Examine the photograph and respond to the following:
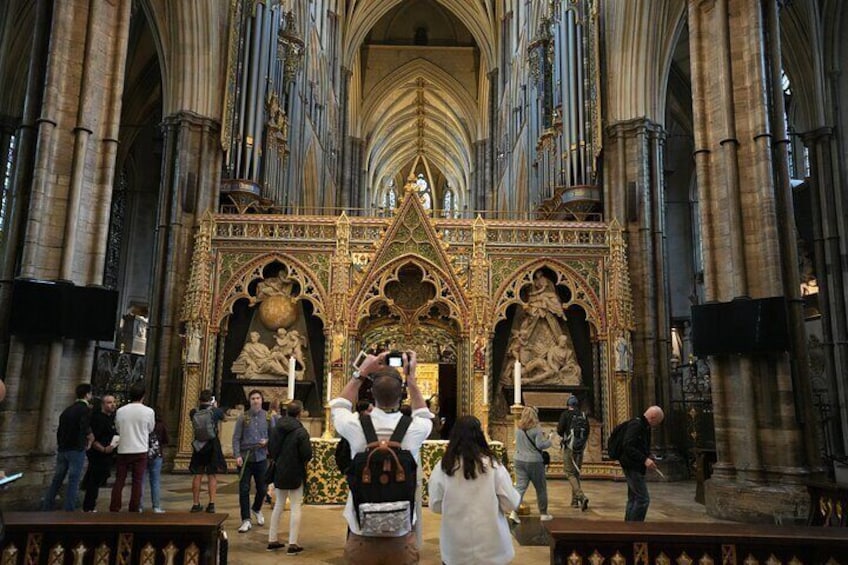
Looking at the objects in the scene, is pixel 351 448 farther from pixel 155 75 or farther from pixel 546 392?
pixel 155 75

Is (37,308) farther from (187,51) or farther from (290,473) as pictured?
(187,51)

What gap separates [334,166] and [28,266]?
25.4 meters

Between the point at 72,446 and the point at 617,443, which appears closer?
the point at 617,443

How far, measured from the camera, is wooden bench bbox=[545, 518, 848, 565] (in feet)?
15.5

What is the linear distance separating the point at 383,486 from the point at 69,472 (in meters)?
5.85

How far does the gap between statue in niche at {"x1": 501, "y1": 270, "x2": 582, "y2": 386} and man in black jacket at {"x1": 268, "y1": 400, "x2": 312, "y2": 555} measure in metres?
8.65

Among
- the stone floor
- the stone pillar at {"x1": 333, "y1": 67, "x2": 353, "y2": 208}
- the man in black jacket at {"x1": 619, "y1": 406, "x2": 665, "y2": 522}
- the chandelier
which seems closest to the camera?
the man in black jacket at {"x1": 619, "y1": 406, "x2": 665, "y2": 522}

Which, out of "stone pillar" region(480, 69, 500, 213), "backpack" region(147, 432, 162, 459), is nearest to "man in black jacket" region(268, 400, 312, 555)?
"backpack" region(147, 432, 162, 459)

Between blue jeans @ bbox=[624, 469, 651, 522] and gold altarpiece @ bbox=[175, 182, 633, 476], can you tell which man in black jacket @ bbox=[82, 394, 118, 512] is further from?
blue jeans @ bbox=[624, 469, 651, 522]

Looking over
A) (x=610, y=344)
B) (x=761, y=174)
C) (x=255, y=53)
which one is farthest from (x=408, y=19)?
(x=761, y=174)

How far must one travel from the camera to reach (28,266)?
8.93m

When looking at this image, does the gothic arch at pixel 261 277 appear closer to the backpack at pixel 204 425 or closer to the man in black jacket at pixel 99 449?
the man in black jacket at pixel 99 449

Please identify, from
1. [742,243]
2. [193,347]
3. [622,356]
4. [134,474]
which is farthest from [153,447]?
[622,356]

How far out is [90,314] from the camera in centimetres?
916
